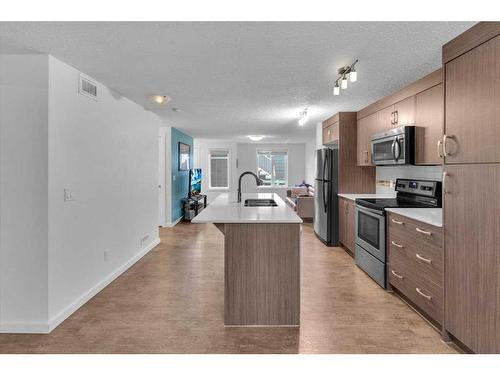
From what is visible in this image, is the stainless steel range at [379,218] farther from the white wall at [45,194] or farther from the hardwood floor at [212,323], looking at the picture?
the white wall at [45,194]

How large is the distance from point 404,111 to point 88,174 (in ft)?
11.2

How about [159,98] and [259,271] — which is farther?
[159,98]

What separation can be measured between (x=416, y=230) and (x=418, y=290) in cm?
50

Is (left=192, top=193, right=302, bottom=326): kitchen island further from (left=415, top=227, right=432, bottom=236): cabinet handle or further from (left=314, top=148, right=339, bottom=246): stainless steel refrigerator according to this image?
(left=314, top=148, right=339, bottom=246): stainless steel refrigerator

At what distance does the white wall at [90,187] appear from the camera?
8.78 ft

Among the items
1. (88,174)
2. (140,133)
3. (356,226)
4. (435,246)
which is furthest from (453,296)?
(140,133)

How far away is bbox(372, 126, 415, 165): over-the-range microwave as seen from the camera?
3.50 meters

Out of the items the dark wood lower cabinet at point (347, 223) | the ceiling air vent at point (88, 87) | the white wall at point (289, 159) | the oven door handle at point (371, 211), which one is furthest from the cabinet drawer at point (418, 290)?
the white wall at point (289, 159)

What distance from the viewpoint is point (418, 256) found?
9.04ft

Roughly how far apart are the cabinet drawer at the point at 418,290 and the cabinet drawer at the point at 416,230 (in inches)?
12.7

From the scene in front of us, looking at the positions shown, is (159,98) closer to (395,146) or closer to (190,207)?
(395,146)

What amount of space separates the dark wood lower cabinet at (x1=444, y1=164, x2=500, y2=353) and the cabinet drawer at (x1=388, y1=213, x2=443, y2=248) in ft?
0.50

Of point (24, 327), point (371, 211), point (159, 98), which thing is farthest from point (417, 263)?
point (159, 98)

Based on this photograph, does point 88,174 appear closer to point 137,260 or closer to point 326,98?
point 137,260
